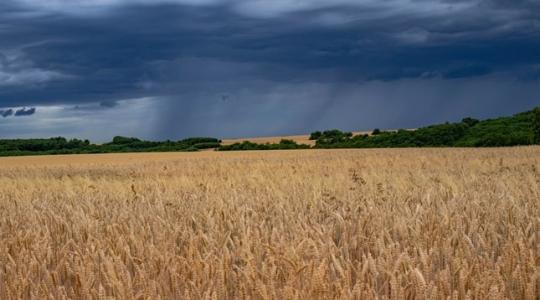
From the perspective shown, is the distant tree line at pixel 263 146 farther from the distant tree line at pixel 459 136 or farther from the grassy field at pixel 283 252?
the grassy field at pixel 283 252

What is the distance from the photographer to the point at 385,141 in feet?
150

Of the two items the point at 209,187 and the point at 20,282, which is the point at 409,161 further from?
the point at 20,282

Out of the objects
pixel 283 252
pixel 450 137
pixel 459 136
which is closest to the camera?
pixel 283 252

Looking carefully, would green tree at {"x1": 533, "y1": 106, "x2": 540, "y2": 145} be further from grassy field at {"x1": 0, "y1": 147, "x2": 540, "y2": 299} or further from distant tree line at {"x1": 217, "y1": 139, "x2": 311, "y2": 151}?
grassy field at {"x1": 0, "y1": 147, "x2": 540, "y2": 299}

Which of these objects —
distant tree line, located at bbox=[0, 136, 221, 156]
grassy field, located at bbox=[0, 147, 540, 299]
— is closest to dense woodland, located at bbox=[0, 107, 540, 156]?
distant tree line, located at bbox=[0, 136, 221, 156]

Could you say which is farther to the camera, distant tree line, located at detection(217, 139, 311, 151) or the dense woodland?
distant tree line, located at detection(217, 139, 311, 151)

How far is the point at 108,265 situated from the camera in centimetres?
362

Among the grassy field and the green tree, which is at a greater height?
the green tree

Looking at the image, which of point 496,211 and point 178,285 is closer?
point 178,285

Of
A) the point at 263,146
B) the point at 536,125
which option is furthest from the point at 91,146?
the point at 536,125

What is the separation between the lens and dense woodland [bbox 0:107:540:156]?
40656 mm

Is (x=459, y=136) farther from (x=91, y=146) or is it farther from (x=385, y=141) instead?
(x=91, y=146)

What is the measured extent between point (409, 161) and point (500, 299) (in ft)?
56.5

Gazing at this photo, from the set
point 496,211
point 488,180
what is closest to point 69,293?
point 496,211
